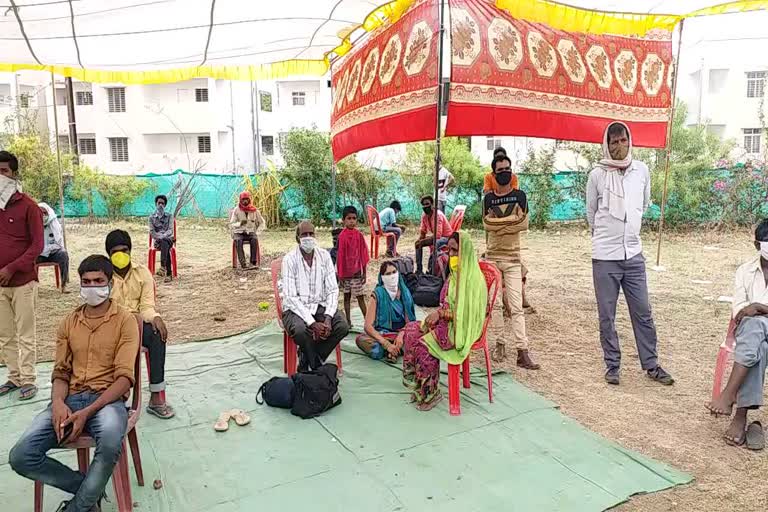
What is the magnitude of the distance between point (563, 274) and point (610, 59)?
379 cm

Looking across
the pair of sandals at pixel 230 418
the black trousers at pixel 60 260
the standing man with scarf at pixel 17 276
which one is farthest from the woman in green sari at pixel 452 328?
the black trousers at pixel 60 260

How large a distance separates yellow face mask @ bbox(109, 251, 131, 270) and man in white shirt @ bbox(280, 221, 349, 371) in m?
1.12

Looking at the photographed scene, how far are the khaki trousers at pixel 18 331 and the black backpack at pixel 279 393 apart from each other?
164cm

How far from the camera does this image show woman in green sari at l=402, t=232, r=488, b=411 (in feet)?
12.4

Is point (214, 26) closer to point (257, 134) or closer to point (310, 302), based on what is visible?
point (310, 302)

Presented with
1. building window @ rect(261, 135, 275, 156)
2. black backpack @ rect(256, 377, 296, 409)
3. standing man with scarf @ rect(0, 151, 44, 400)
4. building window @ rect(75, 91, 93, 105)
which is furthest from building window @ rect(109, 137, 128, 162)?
black backpack @ rect(256, 377, 296, 409)

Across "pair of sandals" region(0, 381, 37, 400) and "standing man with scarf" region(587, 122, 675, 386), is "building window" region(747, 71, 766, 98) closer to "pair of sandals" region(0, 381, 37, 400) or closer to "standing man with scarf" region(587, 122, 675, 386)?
"standing man with scarf" region(587, 122, 675, 386)

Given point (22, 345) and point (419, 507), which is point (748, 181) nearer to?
point (419, 507)

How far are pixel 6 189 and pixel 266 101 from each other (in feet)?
77.6

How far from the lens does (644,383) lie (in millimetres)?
4359

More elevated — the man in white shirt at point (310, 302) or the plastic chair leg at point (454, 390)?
the man in white shirt at point (310, 302)

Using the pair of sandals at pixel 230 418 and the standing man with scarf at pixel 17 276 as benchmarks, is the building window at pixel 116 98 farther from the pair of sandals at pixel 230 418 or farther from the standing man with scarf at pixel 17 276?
the pair of sandals at pixel 230 418

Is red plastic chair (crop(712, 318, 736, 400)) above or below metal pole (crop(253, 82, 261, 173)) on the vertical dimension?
below

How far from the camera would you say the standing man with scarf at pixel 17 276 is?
3.91 meters
